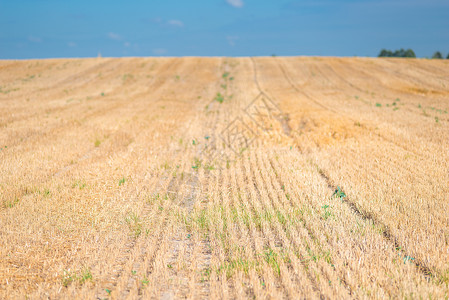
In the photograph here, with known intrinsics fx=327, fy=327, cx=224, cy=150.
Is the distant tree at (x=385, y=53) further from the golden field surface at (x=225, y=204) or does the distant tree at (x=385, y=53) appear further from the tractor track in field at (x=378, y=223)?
the tractor track in field at (x=378, y=223)

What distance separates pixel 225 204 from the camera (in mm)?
6977

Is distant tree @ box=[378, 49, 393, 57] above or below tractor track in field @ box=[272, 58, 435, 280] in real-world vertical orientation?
above

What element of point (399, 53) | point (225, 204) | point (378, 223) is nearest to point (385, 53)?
point (399, 53)

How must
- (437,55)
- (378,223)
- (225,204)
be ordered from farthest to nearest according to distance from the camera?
(437,55)
(225,204)
(378,223)

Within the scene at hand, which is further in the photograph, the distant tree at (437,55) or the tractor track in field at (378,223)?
the distant tree at (437,55)

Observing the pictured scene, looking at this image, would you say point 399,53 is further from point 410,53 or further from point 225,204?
point 225,204

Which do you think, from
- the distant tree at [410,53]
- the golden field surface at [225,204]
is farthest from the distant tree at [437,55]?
the golden field surface at [225,204]

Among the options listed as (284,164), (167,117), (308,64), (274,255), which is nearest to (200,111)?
(167,117)

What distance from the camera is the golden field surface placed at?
4.48 metres

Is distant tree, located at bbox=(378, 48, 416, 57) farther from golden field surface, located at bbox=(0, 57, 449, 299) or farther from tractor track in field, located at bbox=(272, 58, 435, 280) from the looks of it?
tractor track in field, located at bbox=(272, 58, 435, 280)

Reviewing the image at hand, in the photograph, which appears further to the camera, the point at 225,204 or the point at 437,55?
the point at 437,55

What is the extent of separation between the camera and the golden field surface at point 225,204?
4477mm

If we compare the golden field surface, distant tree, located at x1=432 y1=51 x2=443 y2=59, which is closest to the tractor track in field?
the golden field surface

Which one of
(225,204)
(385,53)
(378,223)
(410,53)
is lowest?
(225,204)
